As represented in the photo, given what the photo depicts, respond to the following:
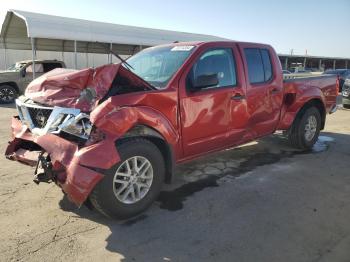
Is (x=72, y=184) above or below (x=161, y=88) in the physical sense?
below

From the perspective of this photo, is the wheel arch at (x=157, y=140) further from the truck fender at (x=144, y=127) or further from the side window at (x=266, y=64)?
the side window at (x=266, y=64)

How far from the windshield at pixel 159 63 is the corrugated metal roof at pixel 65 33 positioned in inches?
588

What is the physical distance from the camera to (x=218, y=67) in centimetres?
500

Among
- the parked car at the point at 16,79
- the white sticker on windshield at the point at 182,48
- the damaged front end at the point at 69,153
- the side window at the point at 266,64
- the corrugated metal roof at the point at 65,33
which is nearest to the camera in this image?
the damaged front end at the point at 69,153

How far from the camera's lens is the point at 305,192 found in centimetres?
482

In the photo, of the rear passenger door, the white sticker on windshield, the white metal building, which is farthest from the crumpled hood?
the white metal building

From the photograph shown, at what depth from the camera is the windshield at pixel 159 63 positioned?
4.61 m

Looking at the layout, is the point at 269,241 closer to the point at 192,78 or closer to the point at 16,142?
the point at 192,78

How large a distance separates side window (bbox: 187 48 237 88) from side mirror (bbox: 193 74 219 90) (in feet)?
0.18

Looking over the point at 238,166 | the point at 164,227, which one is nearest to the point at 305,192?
the point at 238,166

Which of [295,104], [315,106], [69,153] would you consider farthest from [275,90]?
[69,153]

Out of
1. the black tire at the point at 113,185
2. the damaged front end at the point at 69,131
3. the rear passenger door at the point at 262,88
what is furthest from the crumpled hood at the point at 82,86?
the rear passenger door at the point at 262,88

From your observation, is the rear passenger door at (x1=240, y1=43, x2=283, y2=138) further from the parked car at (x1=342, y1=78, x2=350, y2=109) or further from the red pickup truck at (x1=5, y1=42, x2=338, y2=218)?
the parked car at (x1=342, y1=78, x2=350, y2=109)

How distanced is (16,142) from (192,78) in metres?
2.21
